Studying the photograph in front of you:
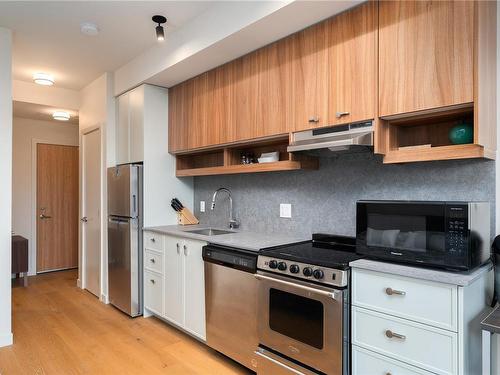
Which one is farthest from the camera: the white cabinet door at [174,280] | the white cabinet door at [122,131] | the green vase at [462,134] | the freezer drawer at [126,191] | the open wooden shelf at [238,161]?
the white cabinet door at [122,131]

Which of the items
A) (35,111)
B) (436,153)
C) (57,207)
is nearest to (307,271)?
(436,153)

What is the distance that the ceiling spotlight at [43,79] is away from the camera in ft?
13.3

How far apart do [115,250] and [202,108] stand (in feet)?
6.02

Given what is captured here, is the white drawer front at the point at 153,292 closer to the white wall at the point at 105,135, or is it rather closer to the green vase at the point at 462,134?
the white wall at the point at 105,135

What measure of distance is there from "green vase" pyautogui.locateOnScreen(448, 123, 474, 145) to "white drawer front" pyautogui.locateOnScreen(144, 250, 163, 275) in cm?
257

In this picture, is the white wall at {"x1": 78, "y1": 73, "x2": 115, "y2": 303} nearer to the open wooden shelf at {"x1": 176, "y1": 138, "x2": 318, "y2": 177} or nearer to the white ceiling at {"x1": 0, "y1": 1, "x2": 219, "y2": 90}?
the white ceiling at {"x1": 0, "y1": 1, "x2": 219, "y2": 90}

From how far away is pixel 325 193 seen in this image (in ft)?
8.44

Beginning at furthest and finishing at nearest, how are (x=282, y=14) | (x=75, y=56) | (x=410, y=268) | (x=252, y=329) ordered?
(x=75, y=56) → (x=252, y=329) → (x=282, y=14) → (x=410, y=268)

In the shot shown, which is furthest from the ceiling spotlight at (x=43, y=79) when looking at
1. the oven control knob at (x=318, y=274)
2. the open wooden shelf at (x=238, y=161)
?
the oven control knob at (x=318, y=274)

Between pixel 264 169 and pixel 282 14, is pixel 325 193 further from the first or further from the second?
pixel 282 14

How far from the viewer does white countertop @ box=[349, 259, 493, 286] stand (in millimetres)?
1484

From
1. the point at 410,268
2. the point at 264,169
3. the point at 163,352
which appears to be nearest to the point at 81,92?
the point at 264,169

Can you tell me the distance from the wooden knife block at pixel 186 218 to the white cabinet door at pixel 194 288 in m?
0.82

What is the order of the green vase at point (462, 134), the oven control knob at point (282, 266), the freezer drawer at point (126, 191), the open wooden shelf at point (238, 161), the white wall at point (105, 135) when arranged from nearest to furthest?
1. the green vase at point (462, 134)
2. the oven control knob at point (282, 266)
3. the open wooden shelf at point (238, 161)
4. the freezer drawer at point (126, 191)
5. the white wall at point (105, 135)
